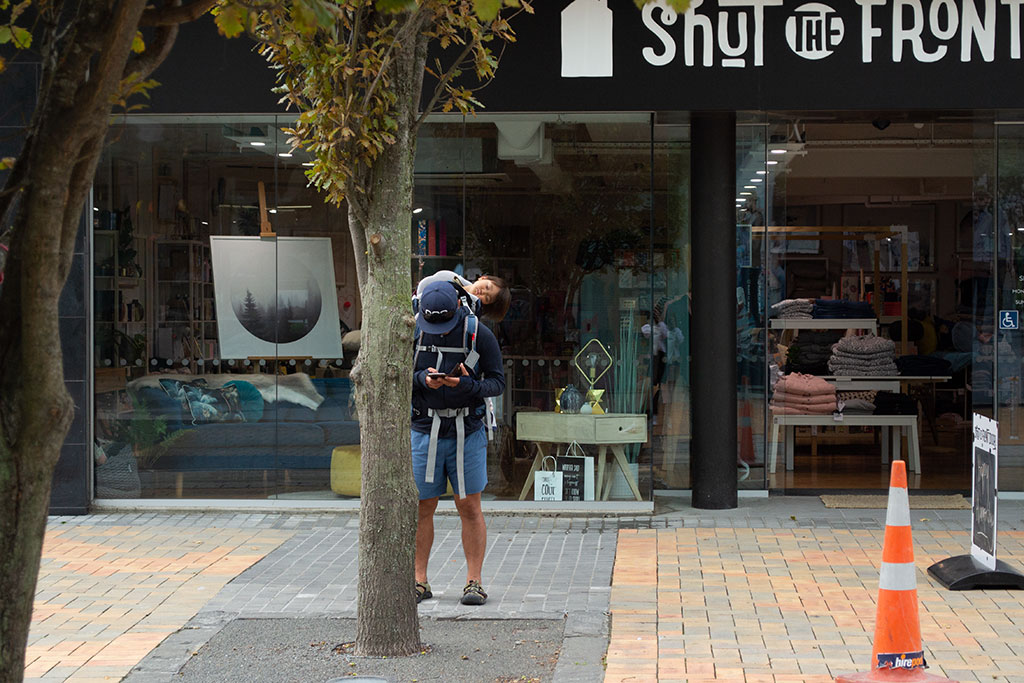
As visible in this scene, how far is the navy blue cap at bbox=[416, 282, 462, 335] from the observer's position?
262 inches

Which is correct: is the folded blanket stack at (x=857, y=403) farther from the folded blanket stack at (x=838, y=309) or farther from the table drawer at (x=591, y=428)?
the table drawer at (x=591, y=428)

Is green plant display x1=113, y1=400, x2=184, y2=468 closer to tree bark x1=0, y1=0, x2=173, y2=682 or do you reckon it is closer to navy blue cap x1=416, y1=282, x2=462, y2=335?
navy blue cap x1=416, y1=282, x2=462, y2=335

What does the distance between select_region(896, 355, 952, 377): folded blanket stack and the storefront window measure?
14.5ft

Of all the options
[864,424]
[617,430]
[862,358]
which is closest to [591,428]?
[617,430]

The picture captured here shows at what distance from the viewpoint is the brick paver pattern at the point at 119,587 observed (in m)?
6.04

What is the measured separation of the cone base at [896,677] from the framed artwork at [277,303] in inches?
226

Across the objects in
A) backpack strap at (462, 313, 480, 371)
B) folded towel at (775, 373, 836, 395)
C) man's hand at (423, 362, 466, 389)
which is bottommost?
folded towel at (775, 373, 836, 395)

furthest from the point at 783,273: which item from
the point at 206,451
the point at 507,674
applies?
the point at 507,674

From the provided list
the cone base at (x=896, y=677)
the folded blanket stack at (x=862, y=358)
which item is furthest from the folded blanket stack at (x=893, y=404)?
the cone base at (x=896, y=677)

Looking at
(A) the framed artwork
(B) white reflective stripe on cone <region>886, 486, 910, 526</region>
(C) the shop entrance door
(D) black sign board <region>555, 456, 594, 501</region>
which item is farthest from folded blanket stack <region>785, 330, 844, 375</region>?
(B) white reflective stripe on cone <region>886, 486, 910, 526</region>

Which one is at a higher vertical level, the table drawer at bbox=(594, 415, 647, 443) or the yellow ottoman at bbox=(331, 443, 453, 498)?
the table drawer at bbox=(594, 415, 647, 443)

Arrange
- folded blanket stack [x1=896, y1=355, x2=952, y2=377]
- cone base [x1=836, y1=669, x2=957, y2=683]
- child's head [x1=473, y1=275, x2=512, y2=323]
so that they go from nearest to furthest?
cone base [x1=836, y1=669, x2=957, y2=683] < child's head [x1=473, y1=275, x2=512, y2=323] < folded blanket stack [x1=896, y1=355, x2=952, y2=377]

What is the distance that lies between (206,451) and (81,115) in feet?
23.3

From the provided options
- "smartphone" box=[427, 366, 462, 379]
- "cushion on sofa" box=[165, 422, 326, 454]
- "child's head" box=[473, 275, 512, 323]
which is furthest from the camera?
"cushion on sofa" box=[165, 422, 326, 454]
